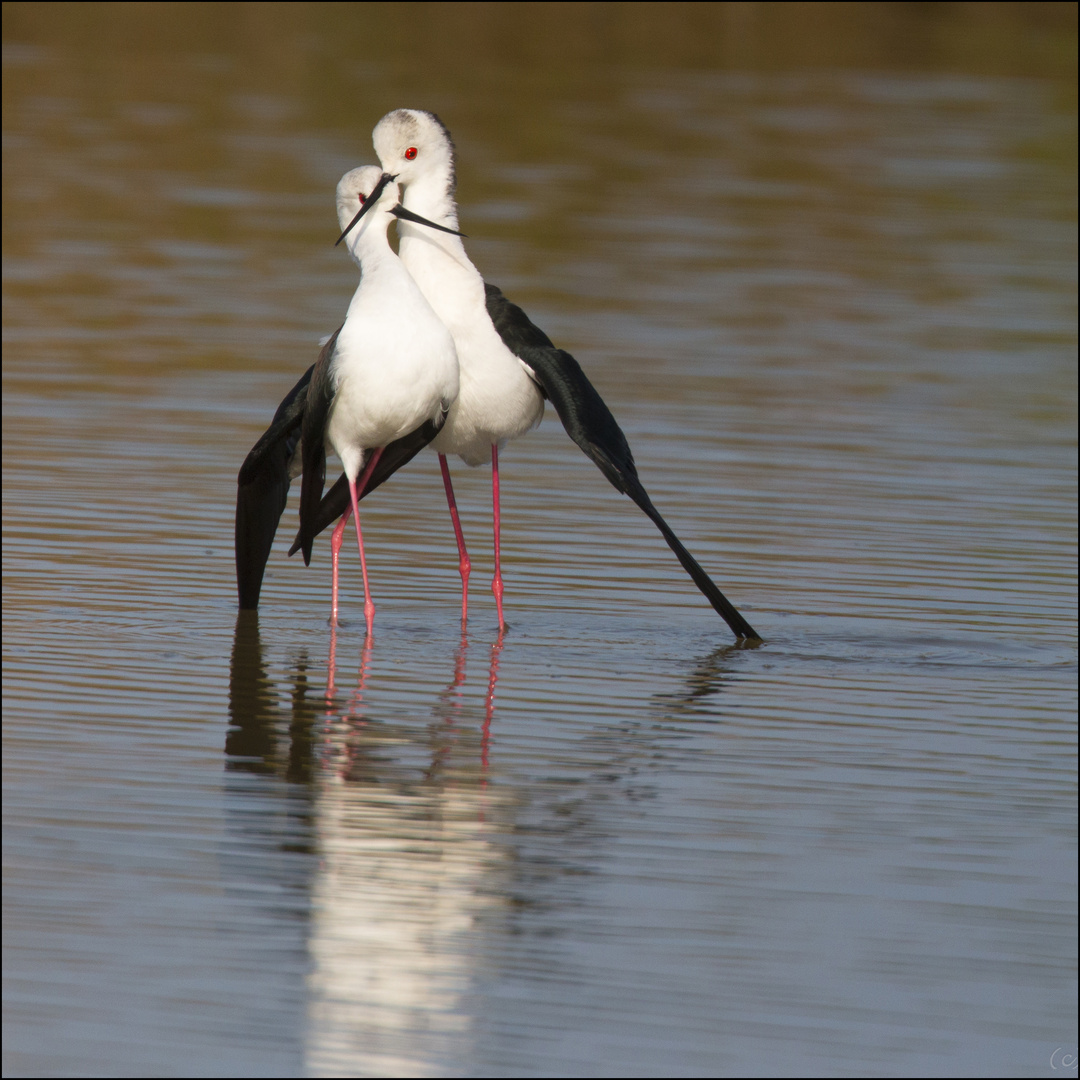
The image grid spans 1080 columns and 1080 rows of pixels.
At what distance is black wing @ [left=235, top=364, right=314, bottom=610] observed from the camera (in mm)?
9344

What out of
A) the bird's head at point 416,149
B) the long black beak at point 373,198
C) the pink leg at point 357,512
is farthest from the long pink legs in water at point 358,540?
the bird's head at point 416,149

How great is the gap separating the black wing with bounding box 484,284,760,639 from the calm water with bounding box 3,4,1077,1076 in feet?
1.10

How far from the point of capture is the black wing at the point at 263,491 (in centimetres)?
934

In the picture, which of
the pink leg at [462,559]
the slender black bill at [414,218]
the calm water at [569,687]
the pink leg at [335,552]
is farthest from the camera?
the pink leg at [462,559]

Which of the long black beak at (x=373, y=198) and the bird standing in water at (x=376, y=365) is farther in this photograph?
the long black beak at (x=373, y=198)

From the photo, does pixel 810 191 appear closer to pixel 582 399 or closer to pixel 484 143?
pixel 484 143

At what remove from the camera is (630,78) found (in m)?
35.2

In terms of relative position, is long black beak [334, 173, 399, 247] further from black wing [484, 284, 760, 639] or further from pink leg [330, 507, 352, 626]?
pink leg [330, 507, 352, 626]

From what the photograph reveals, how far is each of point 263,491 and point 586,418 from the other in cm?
142

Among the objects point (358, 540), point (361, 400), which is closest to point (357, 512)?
point (358, 540)

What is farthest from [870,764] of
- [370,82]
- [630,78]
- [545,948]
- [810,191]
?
[630,78]

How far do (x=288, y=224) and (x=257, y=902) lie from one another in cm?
1555

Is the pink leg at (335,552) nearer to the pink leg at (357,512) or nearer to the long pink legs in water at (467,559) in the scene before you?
the pink leg at (357,512)

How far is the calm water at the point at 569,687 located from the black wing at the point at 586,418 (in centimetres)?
33
